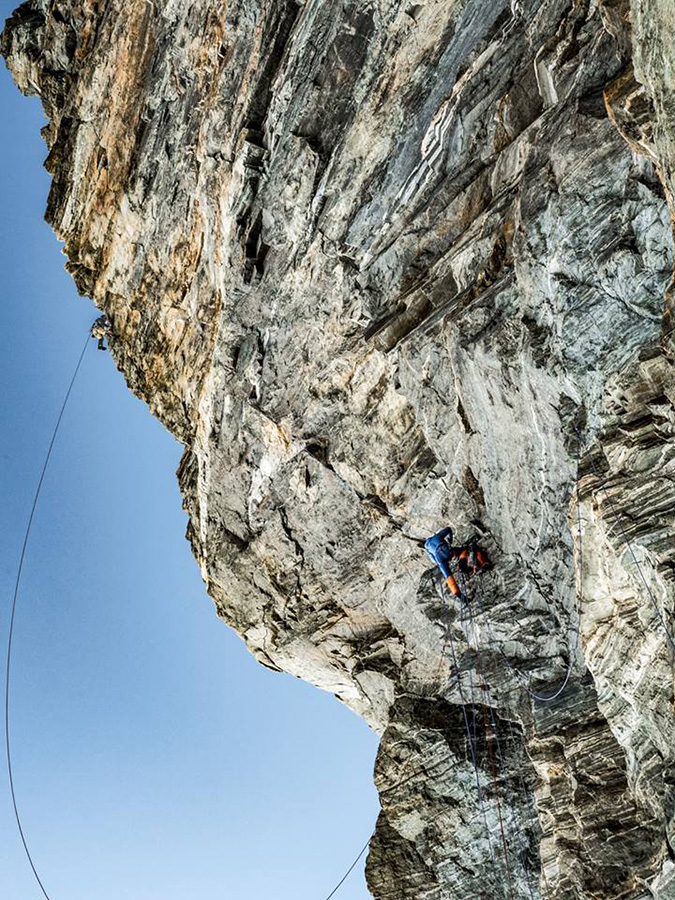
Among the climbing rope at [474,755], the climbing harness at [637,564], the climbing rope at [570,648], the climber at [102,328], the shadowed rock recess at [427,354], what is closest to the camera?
the climbing harness at [637,564]

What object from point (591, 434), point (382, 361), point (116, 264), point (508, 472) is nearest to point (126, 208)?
point (116, 264)

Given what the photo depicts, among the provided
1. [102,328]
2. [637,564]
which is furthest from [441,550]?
[102,328]

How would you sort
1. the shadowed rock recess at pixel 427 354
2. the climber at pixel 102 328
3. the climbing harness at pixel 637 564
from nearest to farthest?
1. the climbing harness at pixel 637 564
2. the shadowed rock recess at pixel 427 354
3. the climber at pixel 102 328

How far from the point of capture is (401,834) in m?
A: 16.7

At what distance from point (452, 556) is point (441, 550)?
23 cm

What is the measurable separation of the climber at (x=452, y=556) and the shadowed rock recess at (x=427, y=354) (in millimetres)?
290

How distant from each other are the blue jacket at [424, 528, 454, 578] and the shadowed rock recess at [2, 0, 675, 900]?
38 cm

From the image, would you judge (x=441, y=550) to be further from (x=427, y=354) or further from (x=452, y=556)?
(x=427, y=354)

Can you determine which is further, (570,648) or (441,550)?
(441,550)

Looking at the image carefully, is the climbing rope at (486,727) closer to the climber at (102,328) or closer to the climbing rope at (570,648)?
the climbing rope at (570,648)

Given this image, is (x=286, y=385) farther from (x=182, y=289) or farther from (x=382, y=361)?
(x=182, y=289)

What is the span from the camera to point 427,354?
14.7 meters

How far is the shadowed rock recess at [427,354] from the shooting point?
10.8 meters

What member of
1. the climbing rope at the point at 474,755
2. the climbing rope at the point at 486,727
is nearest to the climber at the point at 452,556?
the climbing rope at the point at 486,727
